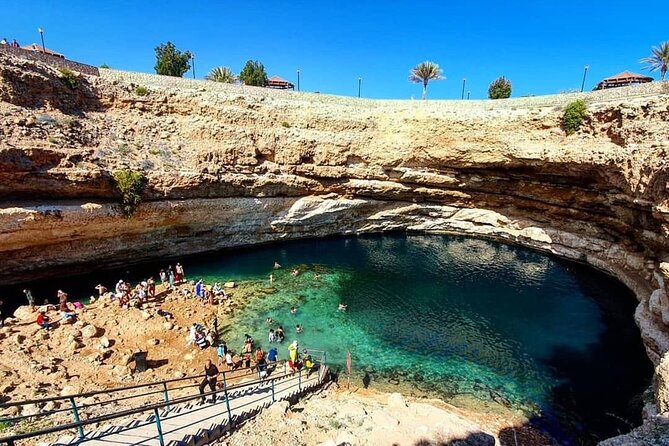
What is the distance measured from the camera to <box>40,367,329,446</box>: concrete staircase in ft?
26.7

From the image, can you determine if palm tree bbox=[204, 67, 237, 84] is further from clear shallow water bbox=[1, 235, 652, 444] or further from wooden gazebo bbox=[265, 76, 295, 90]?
clear shallow water bbox=[1, 235, 652, 444]

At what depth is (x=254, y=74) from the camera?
4691cm

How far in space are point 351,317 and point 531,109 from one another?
23049 mm

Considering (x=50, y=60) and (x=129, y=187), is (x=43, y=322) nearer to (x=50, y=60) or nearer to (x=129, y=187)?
(x=129, y=187)

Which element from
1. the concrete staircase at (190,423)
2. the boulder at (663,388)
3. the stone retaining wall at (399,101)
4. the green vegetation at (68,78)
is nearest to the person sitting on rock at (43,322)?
the concrete staircase at (190,423)

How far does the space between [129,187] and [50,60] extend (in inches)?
492

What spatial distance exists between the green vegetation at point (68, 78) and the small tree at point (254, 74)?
24.4 m

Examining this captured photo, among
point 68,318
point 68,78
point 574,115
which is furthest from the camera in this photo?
point 574,115

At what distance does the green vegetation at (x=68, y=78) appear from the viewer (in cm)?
2469

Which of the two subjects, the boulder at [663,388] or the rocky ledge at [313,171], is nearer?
the boulder at [663,388]

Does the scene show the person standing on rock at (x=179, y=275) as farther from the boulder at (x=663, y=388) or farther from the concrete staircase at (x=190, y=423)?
the boulder at (x=663, y=388)

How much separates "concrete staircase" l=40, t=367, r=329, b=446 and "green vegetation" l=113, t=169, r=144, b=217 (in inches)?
619

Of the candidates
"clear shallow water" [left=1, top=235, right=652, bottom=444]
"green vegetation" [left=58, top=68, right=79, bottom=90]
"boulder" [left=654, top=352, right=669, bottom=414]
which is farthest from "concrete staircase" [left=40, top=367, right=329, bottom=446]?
"green vegetation" [left=58, top=68, right=79, bottom=90]

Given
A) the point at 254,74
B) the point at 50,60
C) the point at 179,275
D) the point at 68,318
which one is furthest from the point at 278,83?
the point at 68,318
